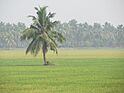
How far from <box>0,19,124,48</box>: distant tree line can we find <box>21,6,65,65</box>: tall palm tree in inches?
2470

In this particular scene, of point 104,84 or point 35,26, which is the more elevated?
point 35,26

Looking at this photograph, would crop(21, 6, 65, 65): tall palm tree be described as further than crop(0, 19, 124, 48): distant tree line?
No

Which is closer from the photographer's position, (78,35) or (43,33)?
(43,33)

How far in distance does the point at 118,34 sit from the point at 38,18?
78191 mm

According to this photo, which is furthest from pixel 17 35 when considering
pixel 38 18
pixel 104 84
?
pixel 104 84

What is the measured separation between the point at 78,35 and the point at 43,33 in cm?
7211

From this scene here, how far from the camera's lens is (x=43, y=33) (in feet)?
105

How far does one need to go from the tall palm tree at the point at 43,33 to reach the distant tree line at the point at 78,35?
6275 cm

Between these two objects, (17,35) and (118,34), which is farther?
(118,34)

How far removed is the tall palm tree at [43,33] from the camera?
3123 centimetres

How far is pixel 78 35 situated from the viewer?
103750 mm

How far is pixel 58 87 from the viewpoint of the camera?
1523 cm

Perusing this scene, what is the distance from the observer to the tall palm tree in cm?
3123

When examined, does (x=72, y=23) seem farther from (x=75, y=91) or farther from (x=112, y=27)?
(x=75, y=91)
